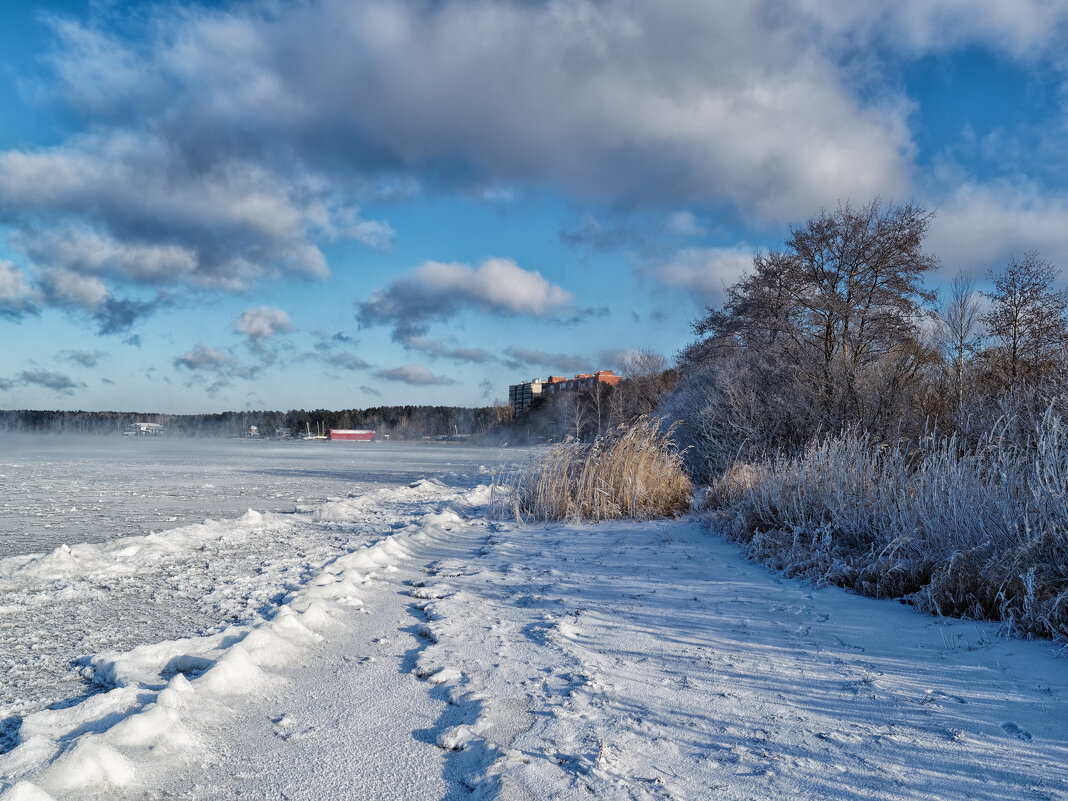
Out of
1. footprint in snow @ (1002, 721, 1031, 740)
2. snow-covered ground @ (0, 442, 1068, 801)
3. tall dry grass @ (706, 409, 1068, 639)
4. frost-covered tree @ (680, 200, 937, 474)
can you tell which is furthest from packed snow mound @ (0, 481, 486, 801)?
frost-covered tree @ (680, 200, 937, 474)

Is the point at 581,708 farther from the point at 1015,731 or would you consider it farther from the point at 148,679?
the point at 148,679

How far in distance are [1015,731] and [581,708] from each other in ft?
5.51

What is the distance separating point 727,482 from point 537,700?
259 inches

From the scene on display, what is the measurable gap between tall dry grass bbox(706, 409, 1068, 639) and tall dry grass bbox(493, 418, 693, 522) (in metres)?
1.85

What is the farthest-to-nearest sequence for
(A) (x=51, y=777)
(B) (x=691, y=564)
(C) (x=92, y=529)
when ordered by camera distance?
(C) (x=92, y=529) → (B) (x=691, y=564) → (A) (x=51, y=777)

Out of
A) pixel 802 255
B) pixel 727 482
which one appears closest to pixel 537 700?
pixel 727 482

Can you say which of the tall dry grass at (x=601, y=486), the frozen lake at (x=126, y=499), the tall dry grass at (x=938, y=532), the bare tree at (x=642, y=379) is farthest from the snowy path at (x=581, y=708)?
the bare tree at (x=642, y=379)

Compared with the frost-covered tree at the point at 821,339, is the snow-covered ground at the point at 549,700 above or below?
below

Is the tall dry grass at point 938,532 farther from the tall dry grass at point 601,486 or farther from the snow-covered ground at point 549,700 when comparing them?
the tall dry grass at point 601,486

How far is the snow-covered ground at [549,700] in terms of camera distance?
202 cm

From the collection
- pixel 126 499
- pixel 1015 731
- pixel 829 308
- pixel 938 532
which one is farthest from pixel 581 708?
pixel 829 308

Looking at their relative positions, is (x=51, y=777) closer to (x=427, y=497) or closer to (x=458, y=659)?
(x=458, y=659)

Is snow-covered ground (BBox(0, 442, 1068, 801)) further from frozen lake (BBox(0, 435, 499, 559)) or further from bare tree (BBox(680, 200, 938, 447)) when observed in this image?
bare tree (BBox(680, 200, 938, 447))

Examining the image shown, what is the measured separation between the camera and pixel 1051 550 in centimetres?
393
